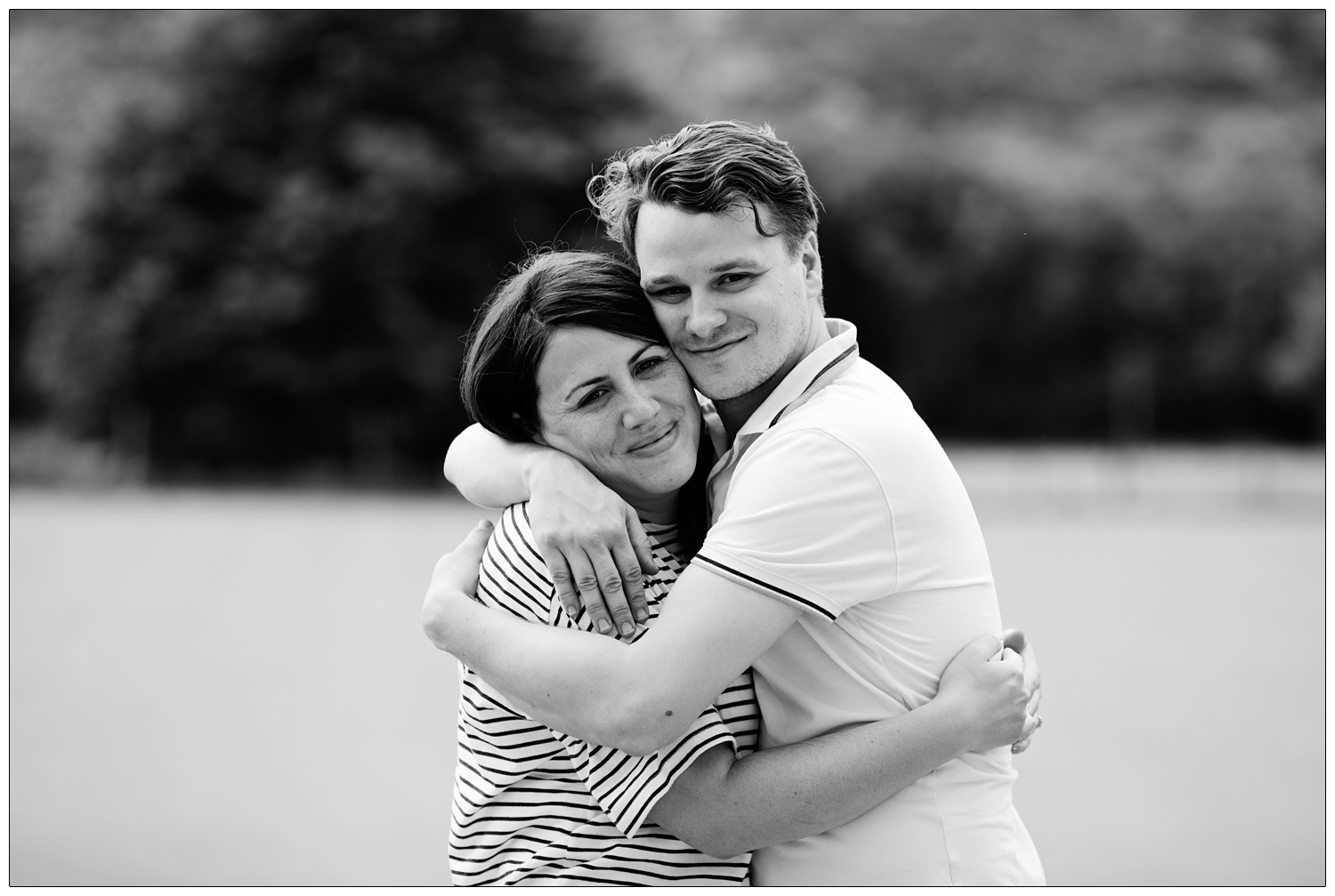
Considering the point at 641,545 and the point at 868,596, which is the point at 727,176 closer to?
the point at 641,545

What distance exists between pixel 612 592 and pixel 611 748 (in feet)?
0.93

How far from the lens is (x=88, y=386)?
93.4 ft

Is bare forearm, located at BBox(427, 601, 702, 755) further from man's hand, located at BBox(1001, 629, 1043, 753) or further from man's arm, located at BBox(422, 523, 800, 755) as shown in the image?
man's hand, located at BBox(1001, 629, 1043, 753)

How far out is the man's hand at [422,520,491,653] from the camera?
263 centimetres

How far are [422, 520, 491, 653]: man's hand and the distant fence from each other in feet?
75.5

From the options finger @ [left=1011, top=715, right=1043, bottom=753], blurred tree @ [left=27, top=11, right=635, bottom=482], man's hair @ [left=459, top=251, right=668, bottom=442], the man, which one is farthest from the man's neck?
blurred tree @ [left=27, top=11, right=635, bottom=482]

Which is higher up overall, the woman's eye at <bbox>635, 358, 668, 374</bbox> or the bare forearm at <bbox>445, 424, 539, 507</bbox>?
the woman's eye at <bbox>635, 358, 668, 374</bbox>

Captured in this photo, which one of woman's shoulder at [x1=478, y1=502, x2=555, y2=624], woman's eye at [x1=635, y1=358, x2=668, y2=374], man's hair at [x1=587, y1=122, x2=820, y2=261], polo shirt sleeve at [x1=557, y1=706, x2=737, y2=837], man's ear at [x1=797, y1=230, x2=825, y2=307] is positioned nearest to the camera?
polo shirt sleeve at [x1=557, y1=706, x2=737, y2=837]

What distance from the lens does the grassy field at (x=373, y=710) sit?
7.43 meters

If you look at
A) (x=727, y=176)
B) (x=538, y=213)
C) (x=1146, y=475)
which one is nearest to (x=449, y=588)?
(x=727, y=176)

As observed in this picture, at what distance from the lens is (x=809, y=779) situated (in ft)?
8.07

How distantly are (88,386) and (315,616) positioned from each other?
57.5 ft

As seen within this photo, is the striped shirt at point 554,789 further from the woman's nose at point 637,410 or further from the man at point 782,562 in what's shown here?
the woman's nose at point 637,410

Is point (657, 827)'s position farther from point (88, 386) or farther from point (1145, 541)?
point (88, 386)
